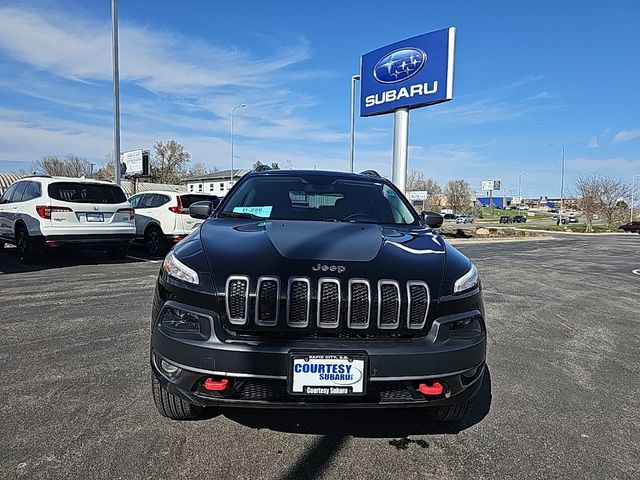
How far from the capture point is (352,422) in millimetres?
2916

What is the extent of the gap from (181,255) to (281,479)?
1302 mm

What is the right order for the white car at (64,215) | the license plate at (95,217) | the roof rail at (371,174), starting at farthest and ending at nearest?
the license plate at (95,217) → the white car at (64,215) → the roof rail at (371,174)

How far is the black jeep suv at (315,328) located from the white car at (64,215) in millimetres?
7290

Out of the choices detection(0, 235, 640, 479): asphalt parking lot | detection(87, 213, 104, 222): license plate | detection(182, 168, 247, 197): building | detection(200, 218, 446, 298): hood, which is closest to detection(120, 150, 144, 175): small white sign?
detection(87, 213, 104, 222): license plate

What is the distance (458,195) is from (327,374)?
94090mm

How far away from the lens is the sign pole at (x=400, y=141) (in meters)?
18.5

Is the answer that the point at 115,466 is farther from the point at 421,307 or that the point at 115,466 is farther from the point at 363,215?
the point at 363,215

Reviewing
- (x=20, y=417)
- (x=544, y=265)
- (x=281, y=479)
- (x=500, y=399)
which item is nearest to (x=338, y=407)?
(x=281, y=479)

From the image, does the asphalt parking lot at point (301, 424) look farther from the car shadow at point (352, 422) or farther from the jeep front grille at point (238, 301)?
the jeep front grille at point (238, 301)

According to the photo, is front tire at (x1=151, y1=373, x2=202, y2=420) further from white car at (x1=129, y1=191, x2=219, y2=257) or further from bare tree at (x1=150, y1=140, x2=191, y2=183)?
bare tree at (x1=150, y1=140, x2=191, y2=183)

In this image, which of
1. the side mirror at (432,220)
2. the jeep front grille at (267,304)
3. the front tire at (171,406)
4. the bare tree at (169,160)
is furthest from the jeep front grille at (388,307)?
the bare tree at (169,160)

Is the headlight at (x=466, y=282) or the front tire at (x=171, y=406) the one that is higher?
the headlight at (x=466, y=282)

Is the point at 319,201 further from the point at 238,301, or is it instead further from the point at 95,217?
the point at 95,217

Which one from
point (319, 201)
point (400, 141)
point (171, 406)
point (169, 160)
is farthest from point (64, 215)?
point (169, 160)
